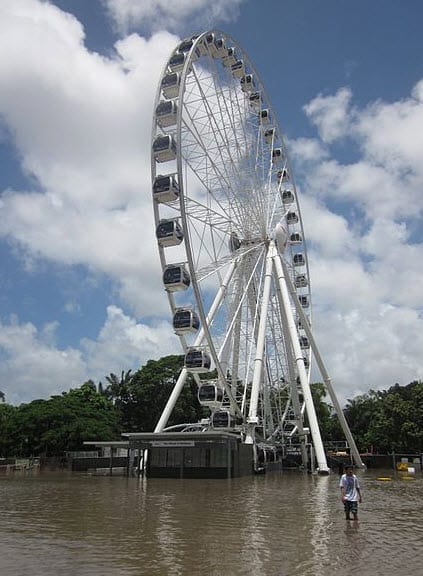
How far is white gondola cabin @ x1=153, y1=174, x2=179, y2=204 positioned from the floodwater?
613 inches

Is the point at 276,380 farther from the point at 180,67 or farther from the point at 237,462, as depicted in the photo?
the point at 180,67

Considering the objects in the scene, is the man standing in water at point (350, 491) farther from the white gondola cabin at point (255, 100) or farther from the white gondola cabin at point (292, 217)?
the white gondola cabin at point (292, 217)

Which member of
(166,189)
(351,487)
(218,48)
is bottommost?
(351,487)

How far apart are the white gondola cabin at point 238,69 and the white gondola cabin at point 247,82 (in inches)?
Answer: 41.0

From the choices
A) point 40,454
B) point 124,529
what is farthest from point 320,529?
point 40,454

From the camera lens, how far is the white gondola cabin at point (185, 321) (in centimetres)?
3244

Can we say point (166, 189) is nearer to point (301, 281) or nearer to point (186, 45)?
point (186, 45)

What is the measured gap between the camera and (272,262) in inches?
1641

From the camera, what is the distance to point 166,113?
32.7 m

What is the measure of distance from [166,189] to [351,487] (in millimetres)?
20619

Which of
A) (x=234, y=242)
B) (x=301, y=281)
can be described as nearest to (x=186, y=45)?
(x=234, y=242)

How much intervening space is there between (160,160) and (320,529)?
23.0m

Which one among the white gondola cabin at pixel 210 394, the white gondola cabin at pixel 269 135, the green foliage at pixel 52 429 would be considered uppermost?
the white gondola cabin at pixel 269 135

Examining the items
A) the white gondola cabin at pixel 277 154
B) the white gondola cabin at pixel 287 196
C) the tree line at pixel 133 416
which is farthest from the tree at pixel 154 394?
the white gondola cabin at pixel 277 154
